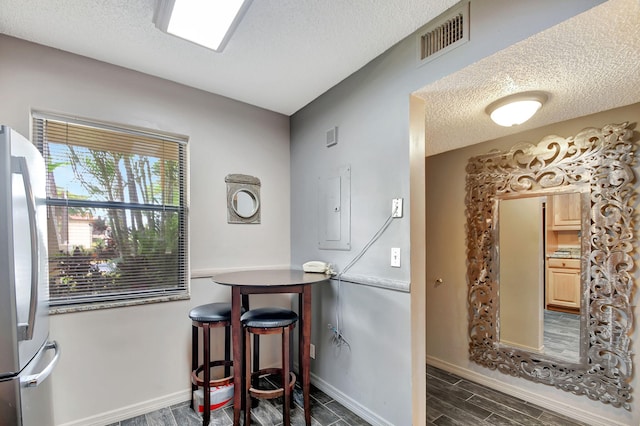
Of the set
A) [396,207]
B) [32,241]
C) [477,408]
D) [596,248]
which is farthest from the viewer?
[477,408]

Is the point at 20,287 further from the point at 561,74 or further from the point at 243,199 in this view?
the point at 561,74

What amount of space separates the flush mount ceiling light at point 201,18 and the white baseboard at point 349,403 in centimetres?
252

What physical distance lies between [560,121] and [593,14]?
A: 4.05 feet

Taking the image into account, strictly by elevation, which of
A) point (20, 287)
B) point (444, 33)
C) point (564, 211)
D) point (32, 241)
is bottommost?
point (20, 287)

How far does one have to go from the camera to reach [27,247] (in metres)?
1.32

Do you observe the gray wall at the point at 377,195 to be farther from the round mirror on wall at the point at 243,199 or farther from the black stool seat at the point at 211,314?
the black stool seat at the point at 211,314

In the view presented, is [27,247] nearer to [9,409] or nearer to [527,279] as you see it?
[9,409]

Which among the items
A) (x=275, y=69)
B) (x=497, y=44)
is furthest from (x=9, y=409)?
(x=497, y=44)

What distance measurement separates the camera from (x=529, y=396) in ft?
7.73

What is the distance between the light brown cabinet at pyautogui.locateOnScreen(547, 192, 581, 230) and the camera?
2158mm

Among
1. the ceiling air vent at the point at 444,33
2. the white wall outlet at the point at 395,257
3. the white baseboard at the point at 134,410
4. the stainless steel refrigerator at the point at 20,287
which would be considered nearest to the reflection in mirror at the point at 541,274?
the white wall outlet at the point at 395,257

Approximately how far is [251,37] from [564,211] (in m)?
2.46

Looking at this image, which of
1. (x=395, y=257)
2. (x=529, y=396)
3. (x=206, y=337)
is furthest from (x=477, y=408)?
(x=206, y=337)

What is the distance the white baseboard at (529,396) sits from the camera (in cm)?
205
